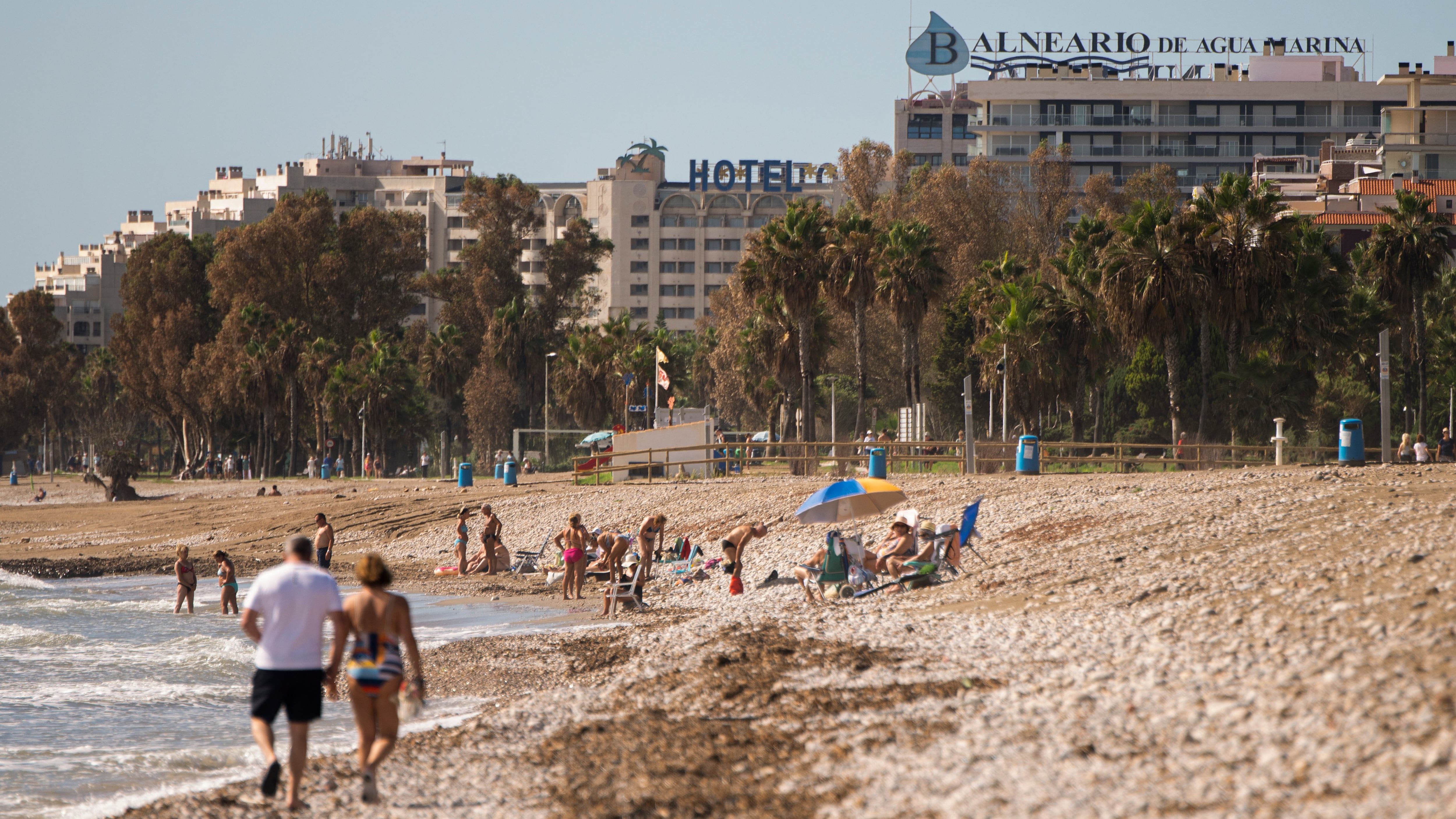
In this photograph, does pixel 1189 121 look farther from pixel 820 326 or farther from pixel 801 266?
pixel 801 266

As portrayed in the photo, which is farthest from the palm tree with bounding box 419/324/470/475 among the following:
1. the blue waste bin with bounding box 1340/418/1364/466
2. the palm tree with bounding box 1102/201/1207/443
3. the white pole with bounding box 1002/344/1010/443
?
the blue waste bin with bounding box 1340/418/1364/466

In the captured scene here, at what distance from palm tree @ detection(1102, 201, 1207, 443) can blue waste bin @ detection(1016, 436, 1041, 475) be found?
606 centimetres

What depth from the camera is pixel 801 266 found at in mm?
40375

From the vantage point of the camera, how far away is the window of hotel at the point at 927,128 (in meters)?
109

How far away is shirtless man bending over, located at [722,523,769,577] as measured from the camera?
17.2 m

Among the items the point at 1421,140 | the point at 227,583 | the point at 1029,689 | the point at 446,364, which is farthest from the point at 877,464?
the point at 1421,140

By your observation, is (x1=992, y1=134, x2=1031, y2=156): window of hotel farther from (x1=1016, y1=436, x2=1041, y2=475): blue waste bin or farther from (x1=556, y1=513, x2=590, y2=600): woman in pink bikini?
(x1=556, y1=513, x2=590, y2=600): woman in pink bikini

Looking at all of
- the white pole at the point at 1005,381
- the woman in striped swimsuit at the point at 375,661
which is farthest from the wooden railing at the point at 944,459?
the woman in striped swimsuit at the point at 375,661

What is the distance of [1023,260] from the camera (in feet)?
180

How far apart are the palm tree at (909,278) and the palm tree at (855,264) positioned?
43cm

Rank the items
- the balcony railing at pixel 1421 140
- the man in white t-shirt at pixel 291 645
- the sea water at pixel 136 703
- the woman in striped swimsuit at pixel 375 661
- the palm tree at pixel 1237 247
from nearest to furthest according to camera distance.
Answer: the man in white t-shirt at pixel 291 645
the woman in striped swimsuit at pixel 375 661
the sea water at pixel 136 703
the palm tree at pixel 1237 247
the balcony railing at pixel 1421 140

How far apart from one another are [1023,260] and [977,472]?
23.5 m

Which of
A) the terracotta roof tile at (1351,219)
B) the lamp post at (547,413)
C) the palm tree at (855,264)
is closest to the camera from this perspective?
the palm tree at (855,264)

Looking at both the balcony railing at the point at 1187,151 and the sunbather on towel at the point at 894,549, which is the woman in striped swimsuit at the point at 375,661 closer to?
the sunbather on towel at the point at 894,549
